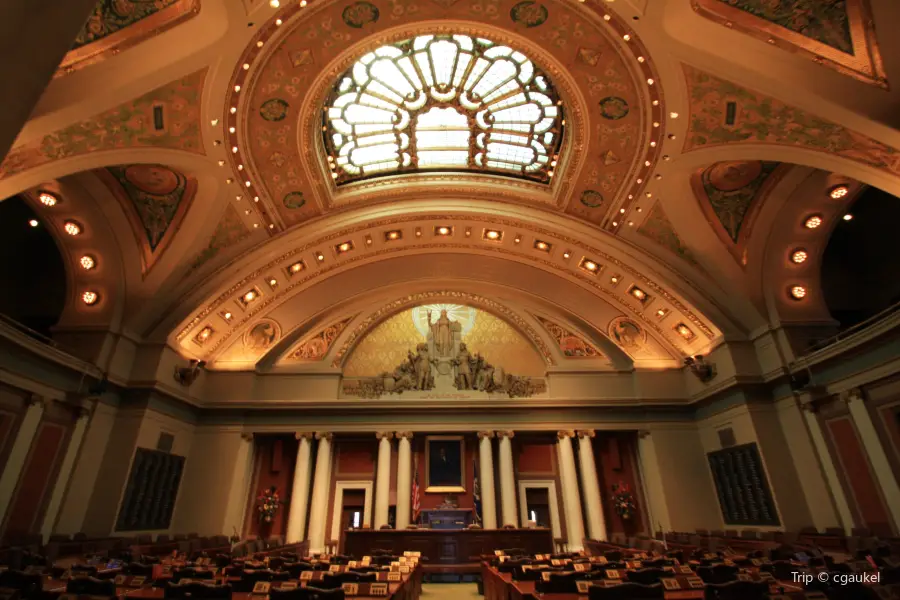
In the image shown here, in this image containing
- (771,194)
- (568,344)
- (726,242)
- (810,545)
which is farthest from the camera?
(568,344)

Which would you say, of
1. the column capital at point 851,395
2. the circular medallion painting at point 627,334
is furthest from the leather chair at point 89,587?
the circular medallion painting at point 627,334

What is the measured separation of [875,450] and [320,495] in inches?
603

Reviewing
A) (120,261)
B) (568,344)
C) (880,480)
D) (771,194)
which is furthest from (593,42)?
(120,261)

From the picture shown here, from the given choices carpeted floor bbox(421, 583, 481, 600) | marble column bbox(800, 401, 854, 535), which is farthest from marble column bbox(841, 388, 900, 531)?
carpeted floor bbox(421, 583, 481, 600)

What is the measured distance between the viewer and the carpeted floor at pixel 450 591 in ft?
32.4

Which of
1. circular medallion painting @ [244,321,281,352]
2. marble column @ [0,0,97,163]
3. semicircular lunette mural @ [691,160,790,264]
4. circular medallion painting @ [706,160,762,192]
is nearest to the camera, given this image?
marble column @ [0,0,97,163]

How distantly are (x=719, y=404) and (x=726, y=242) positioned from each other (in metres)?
5.23

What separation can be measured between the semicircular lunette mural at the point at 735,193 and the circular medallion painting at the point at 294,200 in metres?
11.6

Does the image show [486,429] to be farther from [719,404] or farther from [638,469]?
[719,404]

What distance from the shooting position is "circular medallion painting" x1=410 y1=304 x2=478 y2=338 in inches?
717

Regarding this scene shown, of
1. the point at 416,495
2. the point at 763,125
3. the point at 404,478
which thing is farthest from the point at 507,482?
the point at 763,125

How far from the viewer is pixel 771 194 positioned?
1248cm

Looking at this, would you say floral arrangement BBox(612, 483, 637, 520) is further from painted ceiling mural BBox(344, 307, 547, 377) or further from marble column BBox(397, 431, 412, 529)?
marble column BBox(397, 431, 412, 529)

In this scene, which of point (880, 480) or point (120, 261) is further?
point (120, 261)
